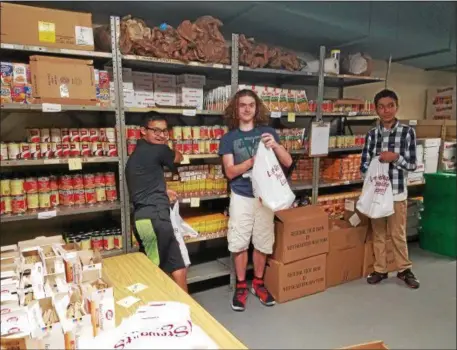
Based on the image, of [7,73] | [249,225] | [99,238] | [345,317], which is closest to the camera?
[7,73]

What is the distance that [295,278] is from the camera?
3.02 meters

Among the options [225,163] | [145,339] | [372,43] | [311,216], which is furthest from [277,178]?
[372,43]

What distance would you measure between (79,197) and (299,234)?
6.07 feet

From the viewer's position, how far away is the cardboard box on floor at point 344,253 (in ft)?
10.6

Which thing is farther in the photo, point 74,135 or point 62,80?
point 74,135

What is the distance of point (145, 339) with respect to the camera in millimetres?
1050

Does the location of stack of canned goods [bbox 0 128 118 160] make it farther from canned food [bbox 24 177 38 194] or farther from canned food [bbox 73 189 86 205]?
canned food [bbox 73 189 86 205]

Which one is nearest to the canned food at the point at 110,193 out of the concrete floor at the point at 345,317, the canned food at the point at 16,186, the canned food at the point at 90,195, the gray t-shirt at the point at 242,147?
the canned food at the point at 90,195

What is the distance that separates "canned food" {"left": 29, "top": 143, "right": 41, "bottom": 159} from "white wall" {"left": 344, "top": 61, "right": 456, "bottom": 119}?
Result: 3.98m

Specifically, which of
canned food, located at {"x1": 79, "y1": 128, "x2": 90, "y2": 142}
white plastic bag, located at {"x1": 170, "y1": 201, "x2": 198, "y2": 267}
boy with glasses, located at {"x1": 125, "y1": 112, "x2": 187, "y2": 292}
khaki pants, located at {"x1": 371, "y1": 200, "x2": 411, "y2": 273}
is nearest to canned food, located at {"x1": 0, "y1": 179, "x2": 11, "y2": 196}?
canned food, located at {"x1": 79, "y1": 128, "x2": 90, "y2": 142}

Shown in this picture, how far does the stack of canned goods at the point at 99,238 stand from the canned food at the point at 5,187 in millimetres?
519

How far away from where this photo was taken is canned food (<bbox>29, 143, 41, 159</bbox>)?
2.27 m

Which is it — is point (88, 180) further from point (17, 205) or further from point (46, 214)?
point (17, 205)

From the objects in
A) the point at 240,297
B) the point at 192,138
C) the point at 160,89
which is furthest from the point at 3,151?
the point at 240,297
